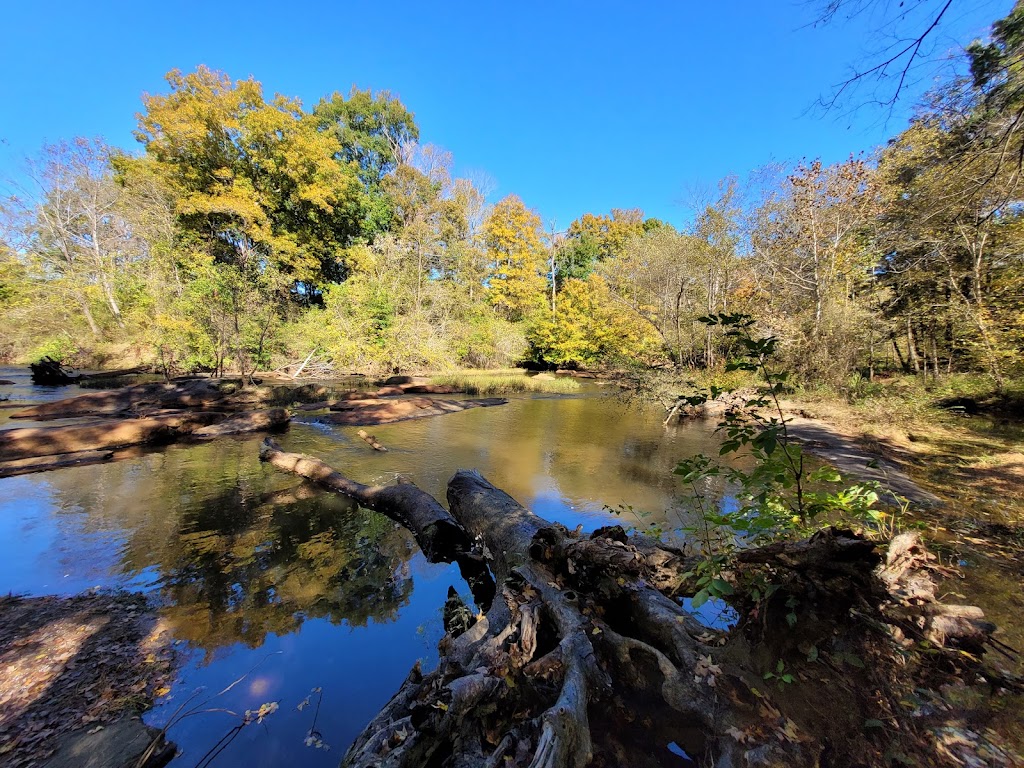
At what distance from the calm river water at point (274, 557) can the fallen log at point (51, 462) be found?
34 cm

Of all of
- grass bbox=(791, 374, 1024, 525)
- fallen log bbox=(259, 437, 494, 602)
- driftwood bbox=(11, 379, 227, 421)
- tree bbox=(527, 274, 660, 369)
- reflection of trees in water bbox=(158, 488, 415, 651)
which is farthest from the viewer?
tree bbox=(527, 274, 660, 369)

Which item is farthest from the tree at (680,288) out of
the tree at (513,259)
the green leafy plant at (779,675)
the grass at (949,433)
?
the green leafy plant at (779,675)

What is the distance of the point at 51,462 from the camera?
718 cm

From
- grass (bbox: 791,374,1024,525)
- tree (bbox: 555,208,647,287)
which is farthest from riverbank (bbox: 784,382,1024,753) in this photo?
tree (bbox: 555,208,647,287)

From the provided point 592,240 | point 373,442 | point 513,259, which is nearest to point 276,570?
point 373,442

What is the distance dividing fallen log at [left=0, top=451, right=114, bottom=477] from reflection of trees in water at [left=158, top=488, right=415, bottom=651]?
4126 mm

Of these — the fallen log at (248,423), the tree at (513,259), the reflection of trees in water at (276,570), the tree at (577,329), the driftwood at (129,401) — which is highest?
the tree at (513,259)

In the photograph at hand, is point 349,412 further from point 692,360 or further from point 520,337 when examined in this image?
point 520,337

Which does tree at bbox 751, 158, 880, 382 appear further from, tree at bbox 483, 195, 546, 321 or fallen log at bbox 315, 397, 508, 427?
tree at bbox 483, 195, 546, 321

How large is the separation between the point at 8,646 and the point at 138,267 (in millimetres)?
25072

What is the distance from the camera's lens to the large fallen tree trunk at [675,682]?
1.64m

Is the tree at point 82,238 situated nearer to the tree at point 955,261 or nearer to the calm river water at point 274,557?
the calm river water at point 274,557

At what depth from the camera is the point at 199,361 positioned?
18.2m

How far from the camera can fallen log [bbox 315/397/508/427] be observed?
Answer: 1207 centimetres
